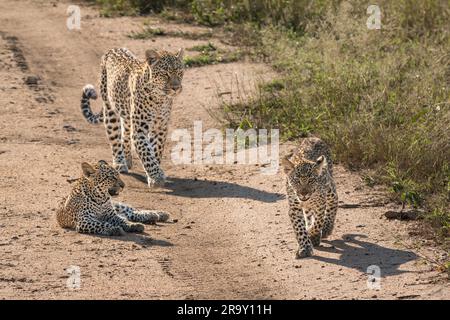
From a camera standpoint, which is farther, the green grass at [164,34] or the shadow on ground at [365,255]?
the green grass at [164,34]

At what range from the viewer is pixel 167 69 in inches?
555

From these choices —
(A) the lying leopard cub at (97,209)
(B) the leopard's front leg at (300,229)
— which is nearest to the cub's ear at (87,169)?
(A) the lying leopard cub at (97,209)

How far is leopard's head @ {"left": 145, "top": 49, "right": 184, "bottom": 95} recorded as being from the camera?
1409 cm

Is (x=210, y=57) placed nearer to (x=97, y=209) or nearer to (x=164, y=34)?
(x=164, y=34)

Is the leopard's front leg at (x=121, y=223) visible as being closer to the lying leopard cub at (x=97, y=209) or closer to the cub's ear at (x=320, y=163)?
the lying leopard cub at (x=97, y=209)

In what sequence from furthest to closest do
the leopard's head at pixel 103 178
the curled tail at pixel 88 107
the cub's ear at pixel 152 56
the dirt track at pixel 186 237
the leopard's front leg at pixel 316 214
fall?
→ the curled tail at pixel 88 107 < the cub's ear at pixel 152 56 < the leopard's head at pixel 103 178 < the leopard's front leg at pixel 316 214 < the dirt track at pixel 186 237

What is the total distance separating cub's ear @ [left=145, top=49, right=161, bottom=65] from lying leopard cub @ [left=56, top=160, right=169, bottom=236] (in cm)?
208

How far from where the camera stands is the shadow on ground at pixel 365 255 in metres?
11.1

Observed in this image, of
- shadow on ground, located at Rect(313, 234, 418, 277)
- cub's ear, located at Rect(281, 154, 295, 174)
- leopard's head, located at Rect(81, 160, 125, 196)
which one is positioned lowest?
shadow on ground, located at Rect(313, 234, 418, 277)

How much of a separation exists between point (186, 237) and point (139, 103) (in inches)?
106

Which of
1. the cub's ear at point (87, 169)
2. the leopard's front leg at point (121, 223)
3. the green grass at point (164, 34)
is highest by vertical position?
the green grass at point (164, 34)

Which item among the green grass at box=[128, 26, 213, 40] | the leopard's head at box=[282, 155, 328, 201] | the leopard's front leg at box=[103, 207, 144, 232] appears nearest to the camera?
the leopard's head at box=[282, 155, 328, 201]

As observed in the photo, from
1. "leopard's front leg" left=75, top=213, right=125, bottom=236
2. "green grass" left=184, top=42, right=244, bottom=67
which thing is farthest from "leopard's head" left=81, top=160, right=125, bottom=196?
"green grass" left=184, top=42, right=244, bottom=67

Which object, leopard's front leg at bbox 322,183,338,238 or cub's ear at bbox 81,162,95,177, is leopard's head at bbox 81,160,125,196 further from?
leopard's front leg at bbox 322,183,338,238
